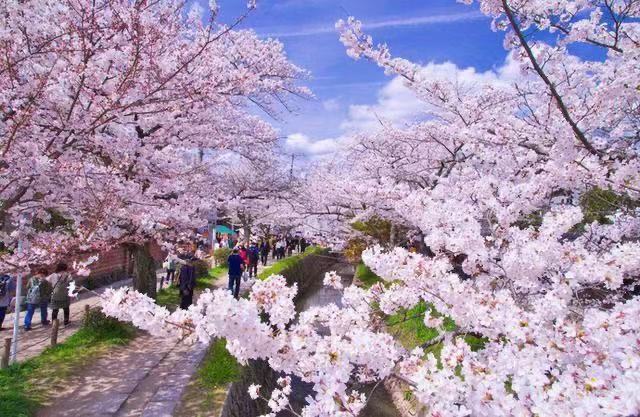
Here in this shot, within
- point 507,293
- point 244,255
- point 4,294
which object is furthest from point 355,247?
point 507,293

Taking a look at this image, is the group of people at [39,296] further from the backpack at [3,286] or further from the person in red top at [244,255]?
the person in red top at [244,255]

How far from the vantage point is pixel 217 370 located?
21.5 ft

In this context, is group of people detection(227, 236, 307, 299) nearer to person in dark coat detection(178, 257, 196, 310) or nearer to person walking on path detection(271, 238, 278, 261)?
person walking on path detection(271, 238, 278, 261)

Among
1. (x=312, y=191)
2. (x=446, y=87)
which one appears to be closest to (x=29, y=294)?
(x=446, y=87)

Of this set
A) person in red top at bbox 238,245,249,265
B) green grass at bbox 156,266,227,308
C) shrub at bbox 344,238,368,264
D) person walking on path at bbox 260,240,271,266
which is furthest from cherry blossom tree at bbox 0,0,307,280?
person walking on path at bbox 260,240,271,266

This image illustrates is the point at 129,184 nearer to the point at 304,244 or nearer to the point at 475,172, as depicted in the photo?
the point at 475,172

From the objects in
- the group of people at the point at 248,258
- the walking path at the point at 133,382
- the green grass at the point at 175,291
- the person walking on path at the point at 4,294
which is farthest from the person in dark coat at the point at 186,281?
the person walking on path at the point at 4,294

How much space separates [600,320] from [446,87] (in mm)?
5598

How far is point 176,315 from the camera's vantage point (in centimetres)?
265

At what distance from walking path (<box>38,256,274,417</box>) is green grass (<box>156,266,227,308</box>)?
1.85 meters

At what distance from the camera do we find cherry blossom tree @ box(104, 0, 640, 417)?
6.75 feet

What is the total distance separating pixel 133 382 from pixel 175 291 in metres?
7.63

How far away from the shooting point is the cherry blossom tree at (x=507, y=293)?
6.75 feet

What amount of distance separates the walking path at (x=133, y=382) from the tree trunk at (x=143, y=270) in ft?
6.16
